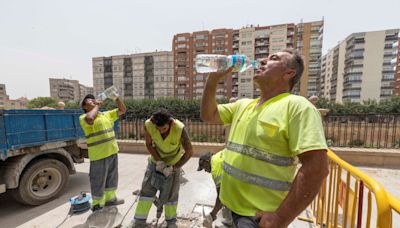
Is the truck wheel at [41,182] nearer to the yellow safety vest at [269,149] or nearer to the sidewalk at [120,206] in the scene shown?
the sidewalk at [120,206]

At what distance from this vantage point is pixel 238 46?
5184cm

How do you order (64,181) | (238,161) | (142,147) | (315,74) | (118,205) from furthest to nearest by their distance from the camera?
(315,74) < (142,147) < (64,181) < (118,205) < (238,161)

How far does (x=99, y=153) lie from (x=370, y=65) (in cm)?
7609

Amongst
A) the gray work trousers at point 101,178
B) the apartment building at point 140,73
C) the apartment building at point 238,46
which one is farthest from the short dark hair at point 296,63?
the apartment building at point 140,73

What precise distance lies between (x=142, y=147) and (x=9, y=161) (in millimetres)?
4024

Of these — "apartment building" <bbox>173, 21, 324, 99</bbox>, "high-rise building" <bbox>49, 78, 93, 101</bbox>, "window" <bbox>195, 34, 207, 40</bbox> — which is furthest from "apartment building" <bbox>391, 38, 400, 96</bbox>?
"high-rise building" <bbox>49, 78, 93, 101</bbox>

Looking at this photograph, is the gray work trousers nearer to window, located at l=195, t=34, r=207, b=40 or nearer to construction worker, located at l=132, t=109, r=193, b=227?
construction worker, located at l=132, t=109, r=193, b=227

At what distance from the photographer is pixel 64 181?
3.89 metres

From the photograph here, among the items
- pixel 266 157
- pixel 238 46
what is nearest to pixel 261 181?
pixel 266 157

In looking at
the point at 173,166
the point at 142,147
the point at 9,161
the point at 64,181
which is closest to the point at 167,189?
the point at 173,166

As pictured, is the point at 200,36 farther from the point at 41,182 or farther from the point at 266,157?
the point at 266,157

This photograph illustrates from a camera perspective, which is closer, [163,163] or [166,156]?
[163,163]

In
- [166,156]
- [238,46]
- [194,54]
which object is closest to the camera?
[166,156]

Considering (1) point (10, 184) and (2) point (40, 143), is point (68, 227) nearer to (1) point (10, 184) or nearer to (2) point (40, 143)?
(1) point (10, 184)
